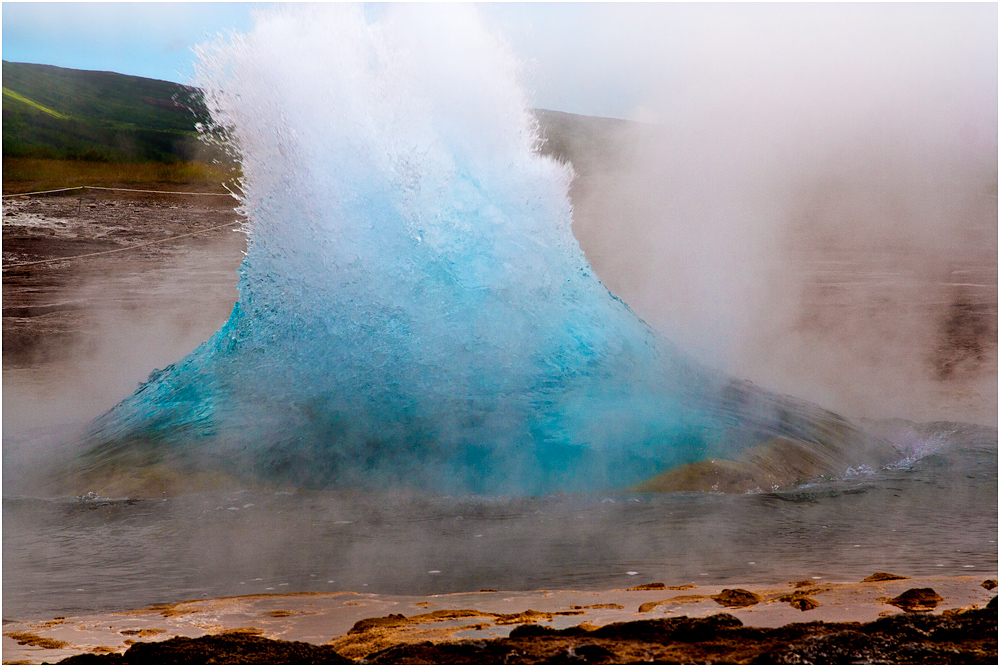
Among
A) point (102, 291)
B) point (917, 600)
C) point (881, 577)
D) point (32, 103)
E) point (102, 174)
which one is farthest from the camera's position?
point (32, 103)

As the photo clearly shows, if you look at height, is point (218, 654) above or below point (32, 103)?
below

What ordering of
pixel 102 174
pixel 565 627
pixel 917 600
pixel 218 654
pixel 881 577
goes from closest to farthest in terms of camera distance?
pixel 218 654, pixel 565 627, pixel 917 600, pixel 881 577, pixel 102 174

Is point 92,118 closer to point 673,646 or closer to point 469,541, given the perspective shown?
point 469,541

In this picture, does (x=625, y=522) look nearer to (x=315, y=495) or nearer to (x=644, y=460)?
(x=644, y=460)

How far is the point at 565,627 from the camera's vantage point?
2.92 meters

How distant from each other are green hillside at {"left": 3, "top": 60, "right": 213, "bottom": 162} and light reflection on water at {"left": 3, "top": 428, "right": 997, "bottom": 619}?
2279 cm

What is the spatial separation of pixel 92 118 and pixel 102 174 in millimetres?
6108

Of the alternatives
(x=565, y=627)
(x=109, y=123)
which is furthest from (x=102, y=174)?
(x=565, y=627)

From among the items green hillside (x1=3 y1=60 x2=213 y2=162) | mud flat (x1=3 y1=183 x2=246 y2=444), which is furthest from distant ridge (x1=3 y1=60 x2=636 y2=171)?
mud flat (x1=3 y1=183 x2=246 y2=444)

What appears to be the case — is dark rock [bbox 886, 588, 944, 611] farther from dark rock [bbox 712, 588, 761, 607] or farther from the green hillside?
the green hillside

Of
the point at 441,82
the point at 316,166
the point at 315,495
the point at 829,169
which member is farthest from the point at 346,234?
the point at 829,169

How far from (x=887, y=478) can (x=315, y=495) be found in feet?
11.5

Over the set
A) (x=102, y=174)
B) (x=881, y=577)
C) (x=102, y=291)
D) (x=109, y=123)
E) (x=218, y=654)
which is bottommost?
(x=881, y=577)

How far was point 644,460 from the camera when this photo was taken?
5.04 metres
